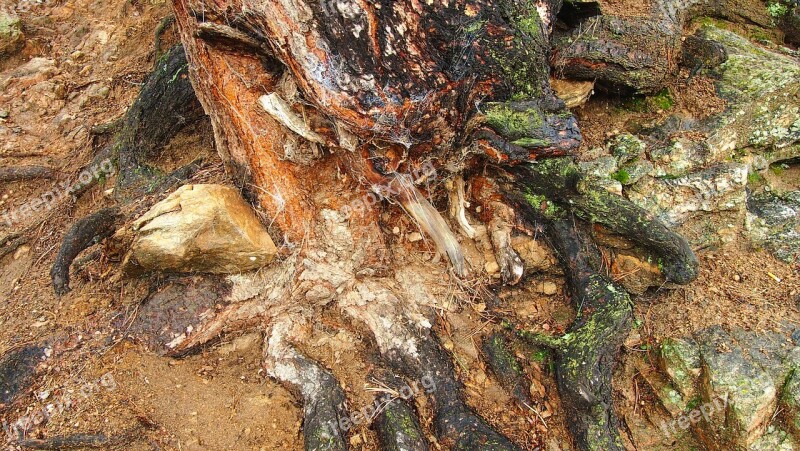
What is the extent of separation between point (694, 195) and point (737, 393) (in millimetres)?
1406

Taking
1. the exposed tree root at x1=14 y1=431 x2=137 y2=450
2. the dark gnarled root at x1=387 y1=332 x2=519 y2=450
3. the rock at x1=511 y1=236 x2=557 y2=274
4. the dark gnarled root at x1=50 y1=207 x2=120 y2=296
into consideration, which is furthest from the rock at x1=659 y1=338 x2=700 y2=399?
the dark gnarled root at x1=50 y1=207 x2=120 y2=296

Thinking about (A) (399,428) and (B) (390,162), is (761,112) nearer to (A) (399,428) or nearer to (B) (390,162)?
(B) (390,162)

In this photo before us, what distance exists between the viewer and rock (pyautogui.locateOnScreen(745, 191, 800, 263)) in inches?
144

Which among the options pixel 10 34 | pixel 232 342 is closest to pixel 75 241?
pixel 232 342

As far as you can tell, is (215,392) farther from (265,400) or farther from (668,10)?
(668,10)

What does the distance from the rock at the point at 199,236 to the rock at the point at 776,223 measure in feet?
11.4

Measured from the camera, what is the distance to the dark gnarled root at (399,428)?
2939 millimetres

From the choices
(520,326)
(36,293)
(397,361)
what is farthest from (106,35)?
(520,326)

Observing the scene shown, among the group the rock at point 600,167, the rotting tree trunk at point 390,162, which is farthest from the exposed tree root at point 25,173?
the rock at point 600,167

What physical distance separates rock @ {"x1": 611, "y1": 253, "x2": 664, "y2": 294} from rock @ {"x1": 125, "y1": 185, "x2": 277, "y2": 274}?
2324 mm

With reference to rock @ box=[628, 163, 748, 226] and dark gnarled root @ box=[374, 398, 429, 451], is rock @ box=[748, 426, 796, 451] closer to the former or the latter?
rock @ box=[628, 163, 748, 226]

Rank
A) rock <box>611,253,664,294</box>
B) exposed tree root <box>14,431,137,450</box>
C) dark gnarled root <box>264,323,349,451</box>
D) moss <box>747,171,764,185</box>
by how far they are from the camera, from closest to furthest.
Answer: exposed tree root <box>14,431,137,450</box> < dark gnarled root <box>264,323,349,451</box> < rock <box>611,253,664,294</box> < moss <box>747,171,764,185</box>

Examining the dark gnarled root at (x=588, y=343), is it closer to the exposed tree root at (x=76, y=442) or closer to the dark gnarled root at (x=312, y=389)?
the dark gnarled root at (x=312, y=389)

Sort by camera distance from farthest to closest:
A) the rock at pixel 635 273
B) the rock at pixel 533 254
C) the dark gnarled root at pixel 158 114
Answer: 1. the dark gnarled root at pixel 158 114
2. the rock at pixel 533 254
3. the rock at pixel 635 273
